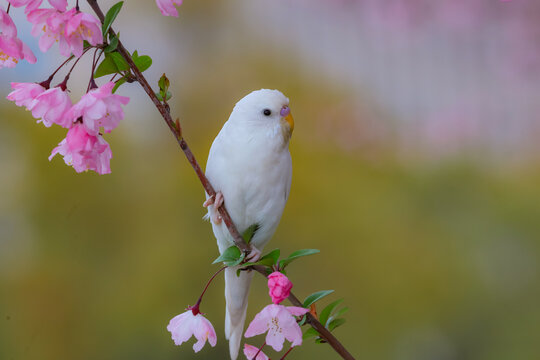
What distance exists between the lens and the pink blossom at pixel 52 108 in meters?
0.56

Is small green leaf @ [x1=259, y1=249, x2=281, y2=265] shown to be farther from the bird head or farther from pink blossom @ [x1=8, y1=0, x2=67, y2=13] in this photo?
pink blossom @ [x1=8, y1=0, x2=67, y2=13]

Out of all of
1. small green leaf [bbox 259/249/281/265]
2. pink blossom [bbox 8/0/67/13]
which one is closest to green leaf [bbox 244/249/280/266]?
Result: small green leaf [bbox 259/249/281/265]

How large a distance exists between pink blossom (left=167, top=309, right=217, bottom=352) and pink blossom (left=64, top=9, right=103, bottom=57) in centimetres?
32

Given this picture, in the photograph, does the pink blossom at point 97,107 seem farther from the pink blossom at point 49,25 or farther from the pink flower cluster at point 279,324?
the pink flower cluster at point 279,324

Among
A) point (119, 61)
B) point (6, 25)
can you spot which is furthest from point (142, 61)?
point (6, 25)

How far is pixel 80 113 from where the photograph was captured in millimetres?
560

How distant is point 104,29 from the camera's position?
0.54 meters

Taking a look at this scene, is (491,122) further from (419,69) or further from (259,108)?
(259,108)

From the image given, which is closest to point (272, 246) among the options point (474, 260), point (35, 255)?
point (474, 260)

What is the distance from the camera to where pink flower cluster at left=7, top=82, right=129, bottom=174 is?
556 mm

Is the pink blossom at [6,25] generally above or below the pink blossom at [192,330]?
above

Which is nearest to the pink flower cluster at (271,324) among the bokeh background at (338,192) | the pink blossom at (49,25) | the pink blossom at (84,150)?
the pink blossom at (84,150)

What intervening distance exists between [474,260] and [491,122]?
1.40 ft

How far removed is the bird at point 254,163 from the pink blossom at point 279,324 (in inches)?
3.5
